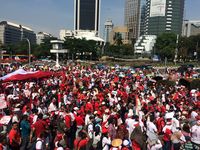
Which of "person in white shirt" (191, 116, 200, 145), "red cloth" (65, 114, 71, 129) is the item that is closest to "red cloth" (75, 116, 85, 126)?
"red cloth" (65, 114, 71, 129)

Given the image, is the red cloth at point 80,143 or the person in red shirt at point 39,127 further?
the person in red shirt at point 39,127

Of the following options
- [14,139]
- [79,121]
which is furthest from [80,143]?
[79,121]

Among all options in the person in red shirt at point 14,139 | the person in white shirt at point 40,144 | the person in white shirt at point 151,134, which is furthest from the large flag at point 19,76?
the person in white shirt at point 151,134

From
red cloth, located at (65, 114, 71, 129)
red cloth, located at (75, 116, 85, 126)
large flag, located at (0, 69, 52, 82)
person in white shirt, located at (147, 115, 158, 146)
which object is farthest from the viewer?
large flag, located at (0, 69, 52, 82)

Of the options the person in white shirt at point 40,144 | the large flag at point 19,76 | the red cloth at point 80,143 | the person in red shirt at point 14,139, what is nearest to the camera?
the red cloth at point 80,143

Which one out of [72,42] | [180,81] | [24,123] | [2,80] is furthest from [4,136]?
[72,42]

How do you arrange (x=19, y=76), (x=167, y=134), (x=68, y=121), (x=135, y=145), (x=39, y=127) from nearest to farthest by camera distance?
(x=135, y=145)
(x=167, y=134)
(x=39, y=127)
(x=68, y=121)
(x=19, y=76)

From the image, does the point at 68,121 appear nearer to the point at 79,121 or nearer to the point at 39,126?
the point at 79,121

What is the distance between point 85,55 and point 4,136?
10800cm

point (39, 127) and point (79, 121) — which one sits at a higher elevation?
point (39, 127)

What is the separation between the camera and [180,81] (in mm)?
33125

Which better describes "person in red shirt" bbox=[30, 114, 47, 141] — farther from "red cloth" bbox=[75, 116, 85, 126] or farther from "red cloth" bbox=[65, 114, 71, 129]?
"red cloth" bbox=[75, 116, 85, 126]

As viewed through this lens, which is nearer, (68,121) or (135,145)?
(135,145)

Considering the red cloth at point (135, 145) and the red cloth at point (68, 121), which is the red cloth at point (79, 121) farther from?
the red cloth at point (135, 145)
